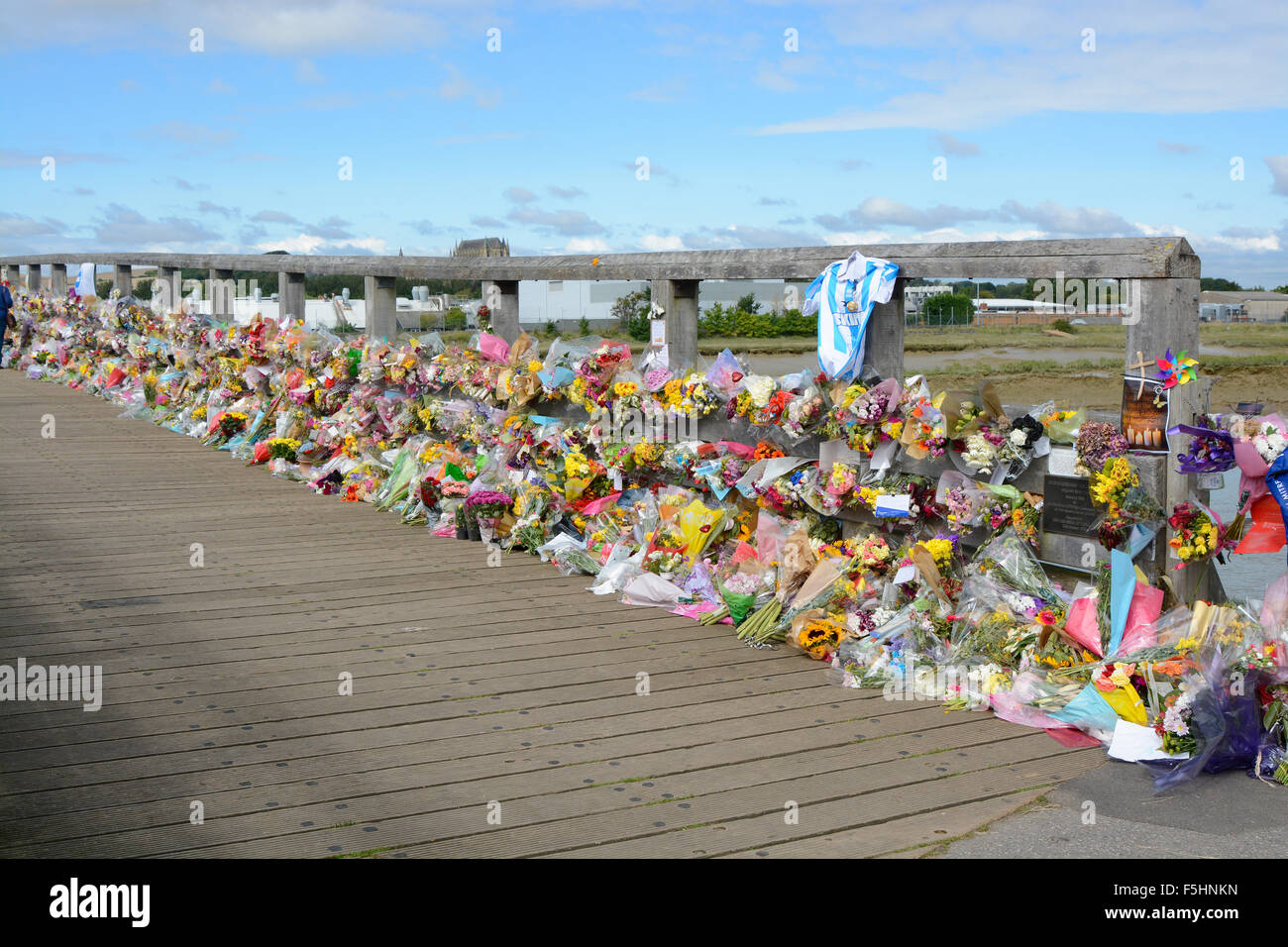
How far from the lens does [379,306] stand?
873 cm

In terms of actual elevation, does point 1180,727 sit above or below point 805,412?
below

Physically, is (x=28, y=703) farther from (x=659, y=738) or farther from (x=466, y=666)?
(x=659, y=738)

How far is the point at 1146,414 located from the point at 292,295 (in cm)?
804

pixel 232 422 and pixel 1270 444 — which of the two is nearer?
pixel 1270 444

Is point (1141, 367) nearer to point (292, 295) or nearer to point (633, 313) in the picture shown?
point (633, 313)

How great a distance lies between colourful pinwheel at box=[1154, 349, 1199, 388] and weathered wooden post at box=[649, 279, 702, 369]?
8.29 ft

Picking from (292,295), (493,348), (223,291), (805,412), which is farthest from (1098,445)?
(223,291)

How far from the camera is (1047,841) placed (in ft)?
10.1

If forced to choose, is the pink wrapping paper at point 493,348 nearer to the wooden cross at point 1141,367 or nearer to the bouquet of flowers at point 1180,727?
the wooden cross at point 1141,367
